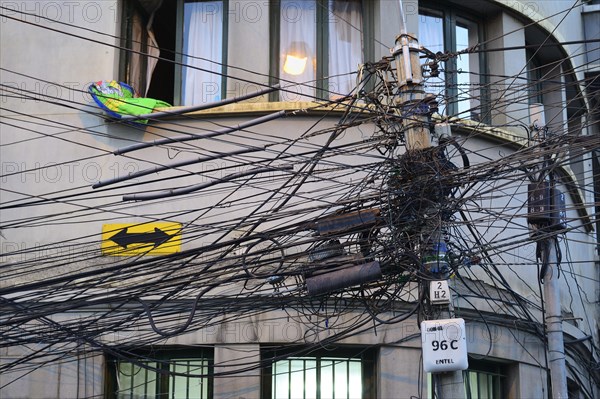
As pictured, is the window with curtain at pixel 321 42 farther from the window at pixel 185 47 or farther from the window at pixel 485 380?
the window at pixel 485 380

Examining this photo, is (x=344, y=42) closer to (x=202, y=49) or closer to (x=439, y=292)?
(x=202, y=49)

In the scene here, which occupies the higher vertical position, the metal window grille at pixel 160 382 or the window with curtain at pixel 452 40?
the window with curtain at pixel 452 40

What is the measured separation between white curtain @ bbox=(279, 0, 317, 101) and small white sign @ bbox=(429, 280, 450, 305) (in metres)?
6.69

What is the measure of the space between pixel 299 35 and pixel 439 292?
24.4 feet

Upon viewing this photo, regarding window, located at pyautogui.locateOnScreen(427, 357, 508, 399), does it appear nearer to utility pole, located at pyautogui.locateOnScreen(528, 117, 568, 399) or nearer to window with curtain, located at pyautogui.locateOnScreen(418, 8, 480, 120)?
utility pole, located at pyautogui.locateOnScreen(528, 117, 568, 399)

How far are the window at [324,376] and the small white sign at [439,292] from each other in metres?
4.89

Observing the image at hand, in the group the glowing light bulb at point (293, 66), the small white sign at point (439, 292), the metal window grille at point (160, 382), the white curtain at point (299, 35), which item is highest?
the white curtain at point (299, 35)

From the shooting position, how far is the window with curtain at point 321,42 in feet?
59.6

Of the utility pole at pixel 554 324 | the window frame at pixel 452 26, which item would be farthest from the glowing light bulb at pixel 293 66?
the utility pole at pixel 554 324

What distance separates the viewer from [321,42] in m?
18.3

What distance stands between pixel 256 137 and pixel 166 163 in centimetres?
150

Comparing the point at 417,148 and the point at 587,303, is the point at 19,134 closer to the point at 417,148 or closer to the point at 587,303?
the point at 417,148

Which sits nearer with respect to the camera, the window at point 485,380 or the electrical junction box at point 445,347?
the electrical junction box at point 445,347

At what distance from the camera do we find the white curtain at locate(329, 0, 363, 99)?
59.7ft
